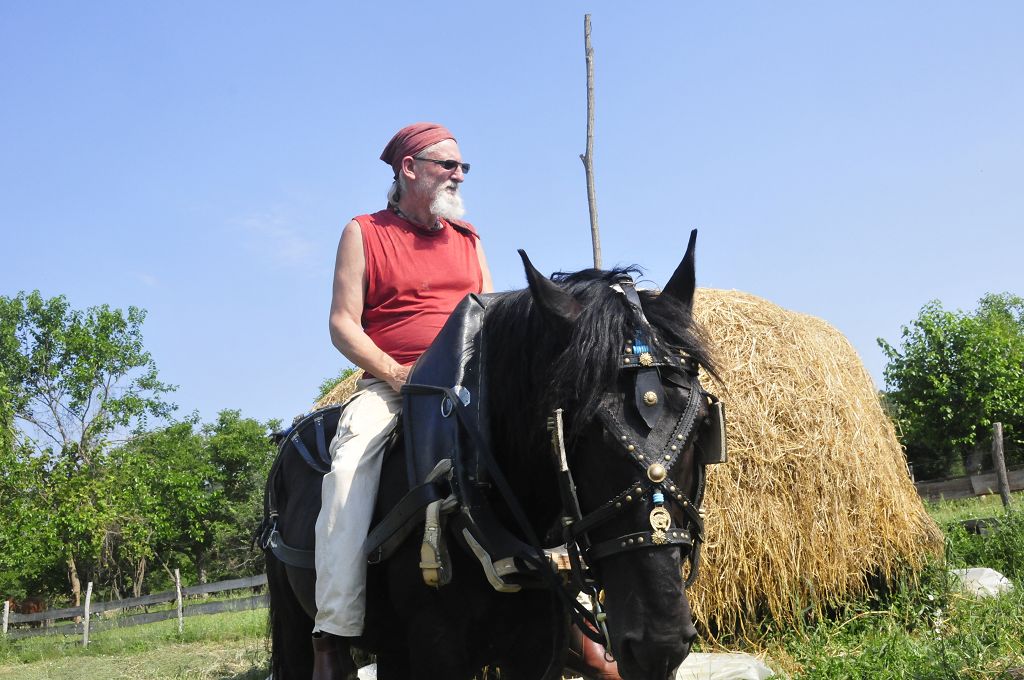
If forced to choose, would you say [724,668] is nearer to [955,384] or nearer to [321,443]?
[321,443]

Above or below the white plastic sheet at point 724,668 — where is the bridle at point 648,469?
above

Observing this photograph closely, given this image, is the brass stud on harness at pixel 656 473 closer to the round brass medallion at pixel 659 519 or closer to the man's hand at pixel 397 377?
the round brass medallion at pixel 659 519

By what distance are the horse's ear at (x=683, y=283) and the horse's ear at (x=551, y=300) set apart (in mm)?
311

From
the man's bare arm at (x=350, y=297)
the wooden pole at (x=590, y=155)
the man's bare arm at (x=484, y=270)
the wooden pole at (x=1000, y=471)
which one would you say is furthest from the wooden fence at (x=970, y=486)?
the man's bare arm at (x=350, y=297)

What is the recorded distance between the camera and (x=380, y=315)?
3.39 metres

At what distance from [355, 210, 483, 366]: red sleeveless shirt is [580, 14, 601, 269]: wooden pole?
590 cm

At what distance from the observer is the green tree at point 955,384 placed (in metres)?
27.3

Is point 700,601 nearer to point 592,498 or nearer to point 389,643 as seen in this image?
point 389,643

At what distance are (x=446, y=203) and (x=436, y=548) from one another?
1538mm

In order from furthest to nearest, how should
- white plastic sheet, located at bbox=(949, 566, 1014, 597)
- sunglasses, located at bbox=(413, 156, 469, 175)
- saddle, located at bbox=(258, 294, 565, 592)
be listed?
1. white plastic sheet, located at bbox=(949, 566, 1014, 597)
2. sunglasses, located at bbox=(413, 156, 469, 175)
3. saddle, located at bbox=(258, 294, 565, 592)

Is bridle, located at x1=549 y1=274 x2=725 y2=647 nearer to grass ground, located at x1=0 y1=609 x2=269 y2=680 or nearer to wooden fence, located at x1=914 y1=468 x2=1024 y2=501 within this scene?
grass ground, located at x1=0 y1=609 x2=269 y2=680

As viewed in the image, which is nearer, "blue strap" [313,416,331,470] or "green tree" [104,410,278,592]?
"blue strap" [313,416,331,470]

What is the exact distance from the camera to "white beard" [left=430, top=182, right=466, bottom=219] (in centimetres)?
344

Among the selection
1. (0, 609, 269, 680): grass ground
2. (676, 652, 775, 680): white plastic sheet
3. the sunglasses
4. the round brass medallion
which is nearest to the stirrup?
the round brass medallion
